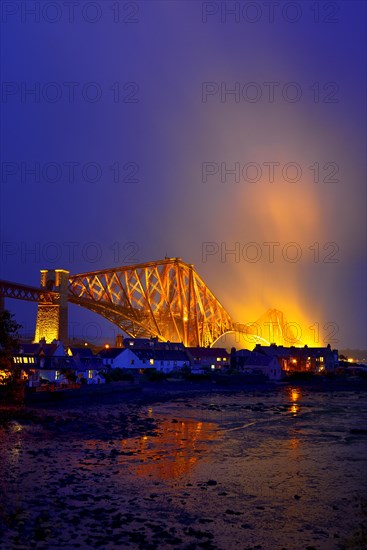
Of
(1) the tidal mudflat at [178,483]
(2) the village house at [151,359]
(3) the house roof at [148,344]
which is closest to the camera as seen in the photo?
(1) the tidal mudflat at [178,483]

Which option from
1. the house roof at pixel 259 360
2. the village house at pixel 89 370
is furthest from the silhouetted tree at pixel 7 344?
the house roof at pixel 259 360

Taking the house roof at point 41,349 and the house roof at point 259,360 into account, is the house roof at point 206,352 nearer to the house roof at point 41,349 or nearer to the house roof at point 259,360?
the house roof at point 259,360

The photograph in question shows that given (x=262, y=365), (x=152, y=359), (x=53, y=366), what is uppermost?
(x=152, y=359)

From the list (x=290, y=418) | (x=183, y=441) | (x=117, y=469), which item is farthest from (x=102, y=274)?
(x=117, y=469)

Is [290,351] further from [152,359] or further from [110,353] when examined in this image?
[110,353]

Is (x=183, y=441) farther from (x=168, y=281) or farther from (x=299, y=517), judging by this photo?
(x=168, y=281)

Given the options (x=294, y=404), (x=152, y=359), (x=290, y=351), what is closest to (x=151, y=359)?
(x=152, y=359)

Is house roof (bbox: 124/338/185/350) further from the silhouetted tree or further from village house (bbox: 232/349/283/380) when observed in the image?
the silhouetted tree
